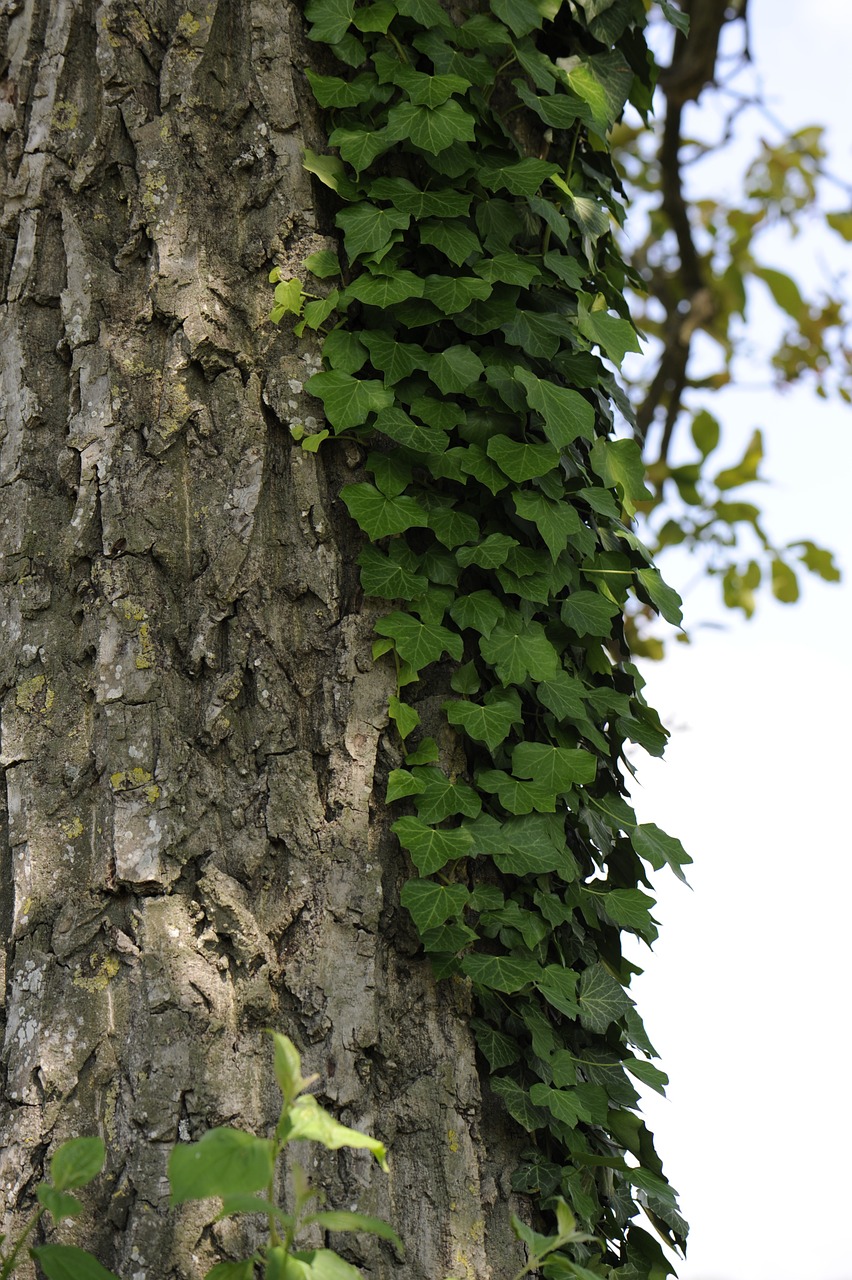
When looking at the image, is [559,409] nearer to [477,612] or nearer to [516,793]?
[477,612]

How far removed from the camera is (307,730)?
147 cm

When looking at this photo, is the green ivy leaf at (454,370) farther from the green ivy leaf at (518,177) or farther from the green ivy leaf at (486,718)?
the green ivy leaf at (486,718)

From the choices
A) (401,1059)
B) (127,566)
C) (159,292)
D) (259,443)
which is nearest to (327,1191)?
(401,1059)

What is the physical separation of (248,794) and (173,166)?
3.03 ft

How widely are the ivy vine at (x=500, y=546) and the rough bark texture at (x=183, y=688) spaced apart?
6 centimetres

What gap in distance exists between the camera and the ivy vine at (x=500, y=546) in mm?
1476

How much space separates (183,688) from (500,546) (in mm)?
482

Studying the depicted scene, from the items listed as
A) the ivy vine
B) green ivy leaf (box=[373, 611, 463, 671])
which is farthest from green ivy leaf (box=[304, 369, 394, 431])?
green ivy leaf (box=[373, 611, 463, 671])

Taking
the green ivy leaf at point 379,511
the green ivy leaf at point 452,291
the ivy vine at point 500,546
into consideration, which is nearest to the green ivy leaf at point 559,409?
the ivy vine at point 500,546

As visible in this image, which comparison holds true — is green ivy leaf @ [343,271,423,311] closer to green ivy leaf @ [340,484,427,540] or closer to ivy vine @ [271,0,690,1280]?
ivy vine @ [271,0,690,1280]

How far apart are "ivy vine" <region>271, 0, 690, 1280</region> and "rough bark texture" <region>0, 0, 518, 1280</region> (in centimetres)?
6

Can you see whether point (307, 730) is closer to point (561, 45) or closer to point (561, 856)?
point (561, 856)

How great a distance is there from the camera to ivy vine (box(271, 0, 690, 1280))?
4.84 ft

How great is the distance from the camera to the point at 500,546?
1.54 meters
